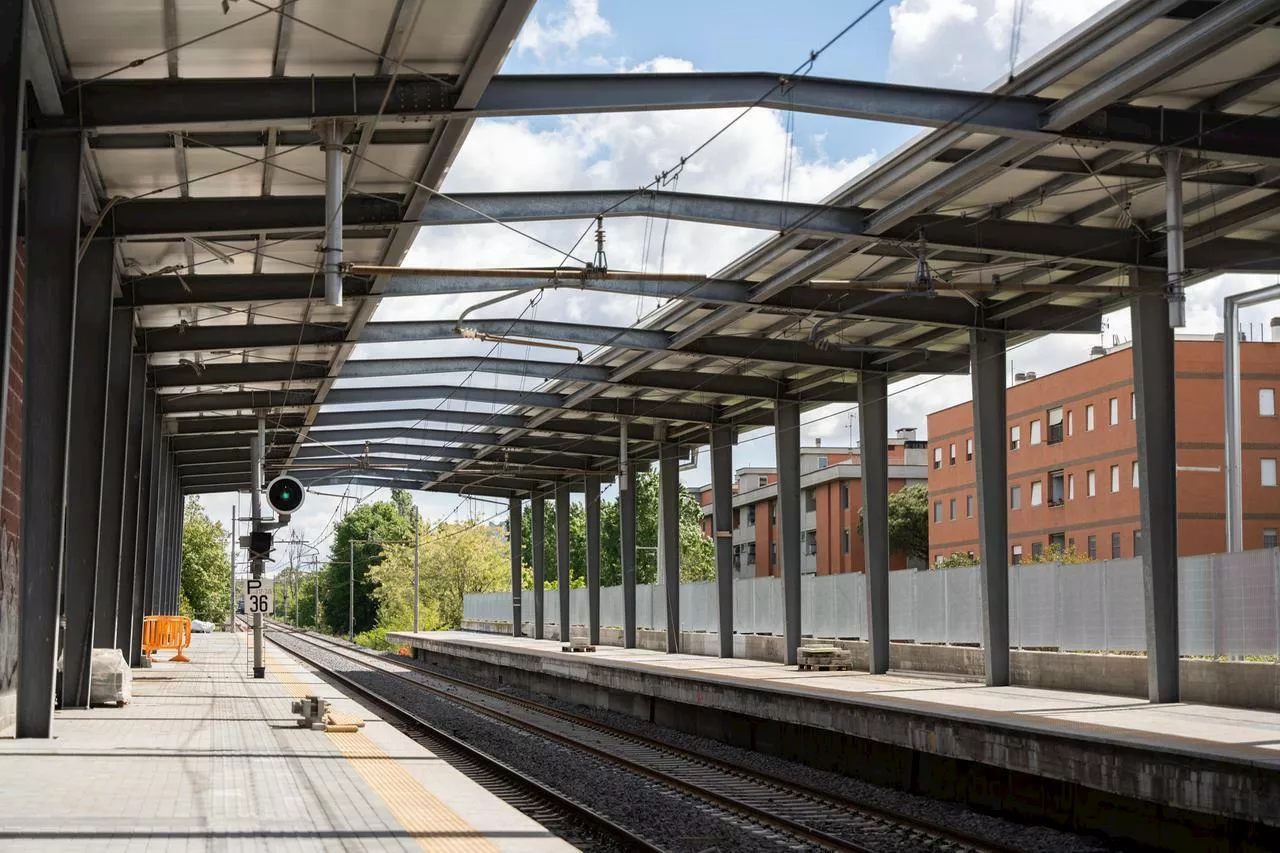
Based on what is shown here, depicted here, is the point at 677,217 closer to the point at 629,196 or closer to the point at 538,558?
the point at 629,196

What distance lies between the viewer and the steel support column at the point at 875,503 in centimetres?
2783

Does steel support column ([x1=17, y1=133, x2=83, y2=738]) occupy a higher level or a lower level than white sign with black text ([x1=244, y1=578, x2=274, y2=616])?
higher

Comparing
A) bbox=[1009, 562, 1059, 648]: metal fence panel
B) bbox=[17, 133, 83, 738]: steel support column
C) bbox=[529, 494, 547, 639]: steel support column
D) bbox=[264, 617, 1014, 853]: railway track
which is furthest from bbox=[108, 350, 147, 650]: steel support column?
bbox=[529, 494, 547, 639]: steel support column

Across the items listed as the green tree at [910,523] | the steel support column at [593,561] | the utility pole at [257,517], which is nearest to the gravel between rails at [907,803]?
the utility pole at [257,517]

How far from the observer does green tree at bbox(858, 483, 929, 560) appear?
280ft

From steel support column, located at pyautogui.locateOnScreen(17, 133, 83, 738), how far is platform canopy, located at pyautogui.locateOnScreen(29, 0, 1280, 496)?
1.75ft

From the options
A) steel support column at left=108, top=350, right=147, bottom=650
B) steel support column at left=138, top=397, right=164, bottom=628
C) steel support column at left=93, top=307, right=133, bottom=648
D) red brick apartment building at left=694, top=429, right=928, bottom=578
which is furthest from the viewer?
red brick apartment building at left=694, top=429, right=928, bottom=578

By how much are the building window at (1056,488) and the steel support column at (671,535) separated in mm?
30195

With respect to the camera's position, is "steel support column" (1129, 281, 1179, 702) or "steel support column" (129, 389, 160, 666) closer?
"steel support column" (1129, 281, 1179, 702)

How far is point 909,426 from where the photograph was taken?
326 ft

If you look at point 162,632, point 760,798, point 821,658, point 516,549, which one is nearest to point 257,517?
point 821,658

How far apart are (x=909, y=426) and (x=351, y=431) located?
6493 cm

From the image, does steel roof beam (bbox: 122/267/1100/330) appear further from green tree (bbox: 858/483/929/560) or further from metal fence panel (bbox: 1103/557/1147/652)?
green tree (bbox: 858/483/929/560)

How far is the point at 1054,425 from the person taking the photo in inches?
2581
